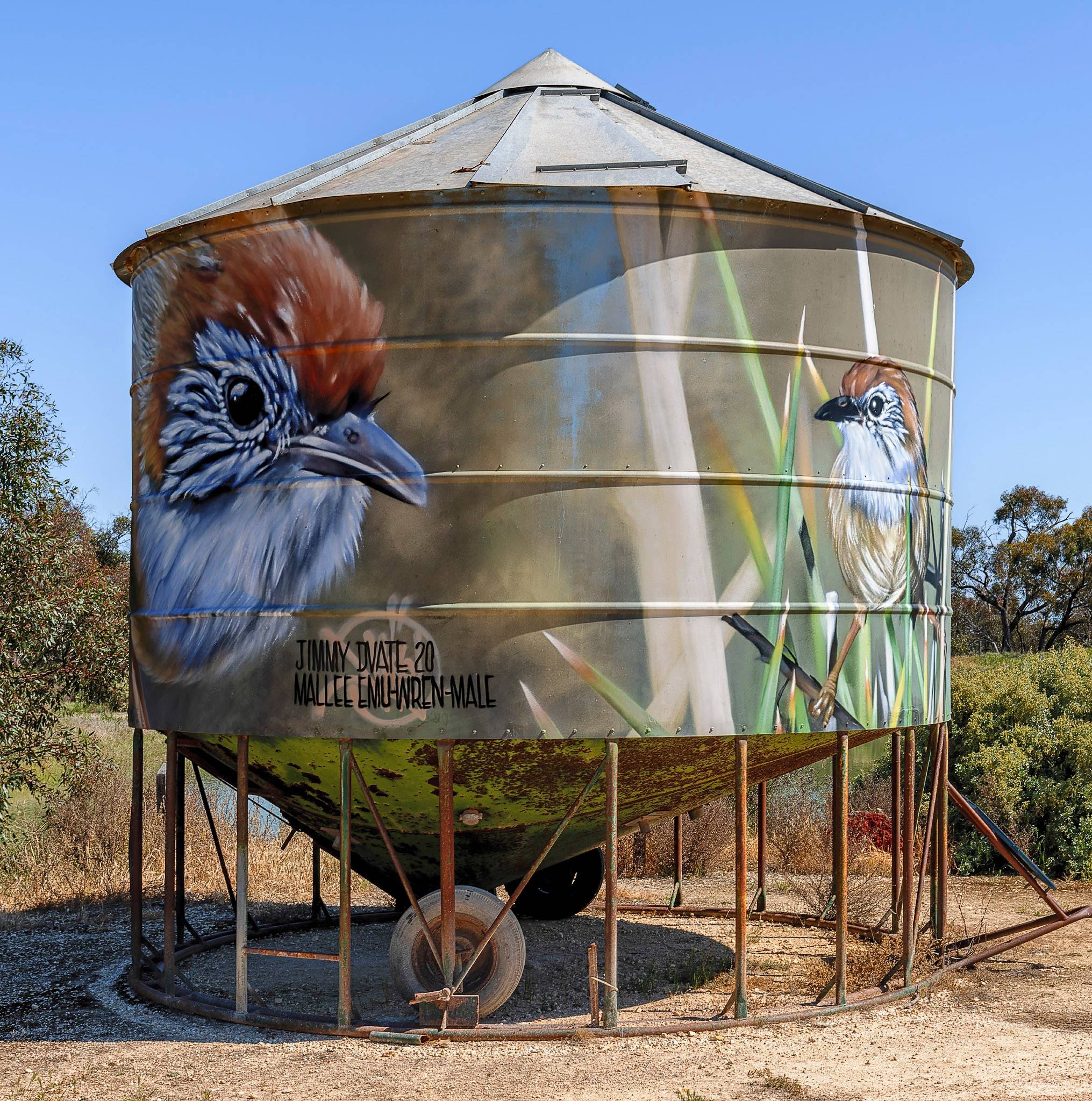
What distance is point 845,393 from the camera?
10.9 m

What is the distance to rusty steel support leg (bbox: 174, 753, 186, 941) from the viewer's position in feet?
38.5

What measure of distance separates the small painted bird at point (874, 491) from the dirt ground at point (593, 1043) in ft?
8.75

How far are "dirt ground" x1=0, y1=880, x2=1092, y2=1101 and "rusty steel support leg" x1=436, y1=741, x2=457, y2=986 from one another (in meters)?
0.62

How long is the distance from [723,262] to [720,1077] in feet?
19.8

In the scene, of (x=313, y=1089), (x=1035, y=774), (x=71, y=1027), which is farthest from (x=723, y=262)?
(x=1035, y=774)

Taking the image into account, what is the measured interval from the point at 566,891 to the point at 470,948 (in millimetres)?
5186

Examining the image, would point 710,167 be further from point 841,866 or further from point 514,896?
point 514,896

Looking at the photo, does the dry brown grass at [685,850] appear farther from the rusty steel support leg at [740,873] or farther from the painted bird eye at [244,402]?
the painted bird eye at [244,402]

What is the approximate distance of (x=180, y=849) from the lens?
12836mm

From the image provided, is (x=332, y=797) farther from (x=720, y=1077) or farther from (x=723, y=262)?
(x=723, y=262)

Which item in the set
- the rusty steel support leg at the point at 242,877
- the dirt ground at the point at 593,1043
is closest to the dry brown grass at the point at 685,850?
the dirt ground at the point at 593,1043

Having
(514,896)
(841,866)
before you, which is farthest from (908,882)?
(514,896)

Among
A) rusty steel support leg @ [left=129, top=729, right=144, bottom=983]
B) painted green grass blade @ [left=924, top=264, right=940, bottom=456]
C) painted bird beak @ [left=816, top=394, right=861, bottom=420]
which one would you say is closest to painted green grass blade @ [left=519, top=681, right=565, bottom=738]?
painted bird beak @ [left=816, top=394, right=861, bottom=420]

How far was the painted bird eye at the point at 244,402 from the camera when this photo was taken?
10.6 meters
